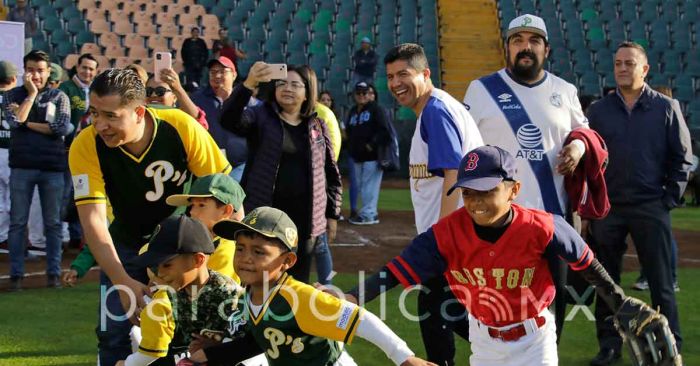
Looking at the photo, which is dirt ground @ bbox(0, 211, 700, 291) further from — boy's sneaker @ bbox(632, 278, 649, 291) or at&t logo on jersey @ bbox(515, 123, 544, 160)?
at&t logo on jersey @ bbox(515, 123, 544, 160)

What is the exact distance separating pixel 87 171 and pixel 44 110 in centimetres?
438

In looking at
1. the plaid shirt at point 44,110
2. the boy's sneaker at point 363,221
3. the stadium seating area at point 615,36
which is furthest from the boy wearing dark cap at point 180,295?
the stadium seating area at point 615,36

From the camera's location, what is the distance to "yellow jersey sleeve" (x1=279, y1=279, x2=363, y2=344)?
3803 mm

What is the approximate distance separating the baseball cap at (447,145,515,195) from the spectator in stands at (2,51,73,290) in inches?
226

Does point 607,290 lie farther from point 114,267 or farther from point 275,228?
point 114,267

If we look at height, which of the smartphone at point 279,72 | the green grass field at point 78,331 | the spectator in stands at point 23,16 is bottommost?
the green grass field at point 78,331

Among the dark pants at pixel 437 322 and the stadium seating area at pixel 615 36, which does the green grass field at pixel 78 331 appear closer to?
the dark pants at pixel 437 322

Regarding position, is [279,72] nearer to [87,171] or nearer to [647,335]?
[87,171]

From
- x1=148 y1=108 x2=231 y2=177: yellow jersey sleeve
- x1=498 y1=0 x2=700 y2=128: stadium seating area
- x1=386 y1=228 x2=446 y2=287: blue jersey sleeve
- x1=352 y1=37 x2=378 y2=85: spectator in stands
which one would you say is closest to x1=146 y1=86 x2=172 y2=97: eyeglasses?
x1=148 y1=108 x2=231 y2=177: yellow jersey sleeve

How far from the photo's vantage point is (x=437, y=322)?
5.39 m

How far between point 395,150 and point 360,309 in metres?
Answer: 10.5

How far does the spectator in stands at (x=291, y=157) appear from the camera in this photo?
6.49m

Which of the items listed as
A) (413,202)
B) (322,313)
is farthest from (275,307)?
(413,202)

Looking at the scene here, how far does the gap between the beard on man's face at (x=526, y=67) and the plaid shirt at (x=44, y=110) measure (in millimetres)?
5157
